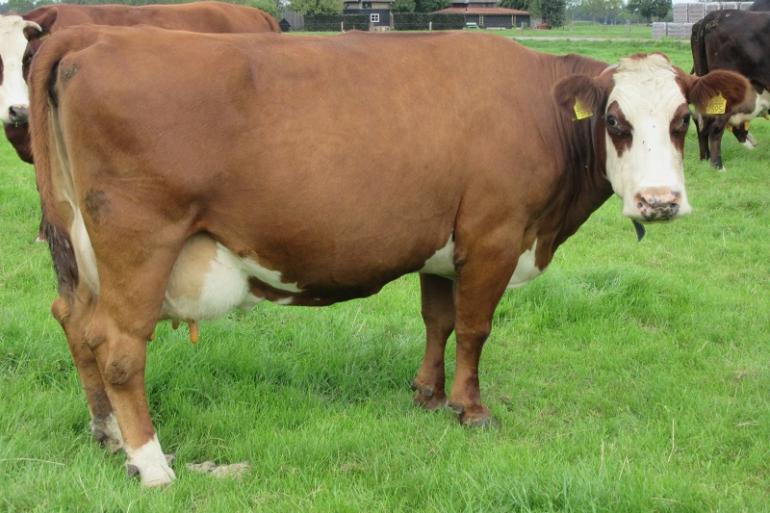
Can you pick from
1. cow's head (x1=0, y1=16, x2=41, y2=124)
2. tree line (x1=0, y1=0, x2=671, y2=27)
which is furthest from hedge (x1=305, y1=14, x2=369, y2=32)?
cow's head (x1=0, y1=16, x2=41, y2=124)

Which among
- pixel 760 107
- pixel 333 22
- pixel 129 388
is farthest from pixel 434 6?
pixel 129 388

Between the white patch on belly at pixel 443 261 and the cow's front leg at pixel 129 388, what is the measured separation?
1.47 m

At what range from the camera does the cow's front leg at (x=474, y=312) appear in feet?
14.4

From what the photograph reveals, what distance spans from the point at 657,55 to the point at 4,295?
4679 mm

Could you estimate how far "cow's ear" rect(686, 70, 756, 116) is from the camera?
4387 mm

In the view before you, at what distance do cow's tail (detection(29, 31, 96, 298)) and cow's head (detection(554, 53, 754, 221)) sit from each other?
7.72ft

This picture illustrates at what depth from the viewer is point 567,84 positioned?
438cm

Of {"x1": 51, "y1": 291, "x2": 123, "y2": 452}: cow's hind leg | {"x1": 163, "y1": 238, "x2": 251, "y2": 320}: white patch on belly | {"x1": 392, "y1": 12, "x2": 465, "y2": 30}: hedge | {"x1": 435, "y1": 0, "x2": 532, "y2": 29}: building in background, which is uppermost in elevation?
{"x1": 163, "y1": 238, "x2": 251, "y2": 320}: white patch on belly

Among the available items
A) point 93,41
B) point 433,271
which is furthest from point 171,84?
point 433,271

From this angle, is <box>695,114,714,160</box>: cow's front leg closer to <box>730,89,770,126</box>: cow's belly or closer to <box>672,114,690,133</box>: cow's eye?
<box>730,89,770,126</box>: cow's belly

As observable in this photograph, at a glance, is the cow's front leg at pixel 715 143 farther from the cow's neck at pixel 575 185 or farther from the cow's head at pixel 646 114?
the cow's neck at pixel 575 185

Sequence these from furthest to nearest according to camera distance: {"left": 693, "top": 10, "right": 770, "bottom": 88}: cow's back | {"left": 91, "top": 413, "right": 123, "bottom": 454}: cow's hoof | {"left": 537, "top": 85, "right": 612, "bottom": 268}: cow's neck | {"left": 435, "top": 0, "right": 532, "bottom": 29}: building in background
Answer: {"left": 435, "top": 0, "right": 532, "bottom": 29}: building in background → {"left": 693, "top": 10, "right": 770, "bottom": 88}: cow's back → {"left": 537, "top": 85, "right": 612, "bottom": 268}: cow's neck → {"left": 91, "top": 413, "right": 123, "bottom": 454}: cow's hoof

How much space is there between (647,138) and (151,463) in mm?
2737

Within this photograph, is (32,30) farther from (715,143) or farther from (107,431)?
(715,143)
